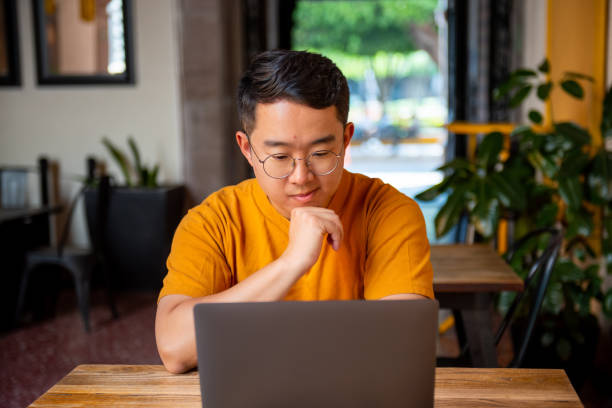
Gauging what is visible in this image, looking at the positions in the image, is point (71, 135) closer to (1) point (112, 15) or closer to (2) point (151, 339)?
(1) point (112, 15)

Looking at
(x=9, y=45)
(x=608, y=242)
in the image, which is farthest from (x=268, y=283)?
(x=9, y=45)

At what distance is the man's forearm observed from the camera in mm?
1184

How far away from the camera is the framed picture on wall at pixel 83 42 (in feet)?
15.0

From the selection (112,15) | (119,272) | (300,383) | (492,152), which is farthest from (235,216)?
(112,15)

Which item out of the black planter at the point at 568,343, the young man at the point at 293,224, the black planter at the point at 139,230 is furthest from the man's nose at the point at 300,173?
the black planter at the point at 139,230

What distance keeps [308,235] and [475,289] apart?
39.4 inches

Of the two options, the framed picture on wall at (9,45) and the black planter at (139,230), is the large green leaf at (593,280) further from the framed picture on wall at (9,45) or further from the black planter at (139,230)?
the framed picture on wall at (9,45)

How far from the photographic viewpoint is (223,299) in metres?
1.18

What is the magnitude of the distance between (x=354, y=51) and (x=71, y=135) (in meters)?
14.3

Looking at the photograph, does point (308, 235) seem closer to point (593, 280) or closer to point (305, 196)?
point (305, 196)

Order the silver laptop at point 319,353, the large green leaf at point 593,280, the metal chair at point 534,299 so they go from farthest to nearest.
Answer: the large green leaf at point 593,280, the metal chair at point 534,299, the silver laptop at point 319,353

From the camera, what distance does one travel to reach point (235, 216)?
1450mm

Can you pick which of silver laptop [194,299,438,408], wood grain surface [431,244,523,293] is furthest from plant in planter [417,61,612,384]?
silver laptop [194,299,438,408]

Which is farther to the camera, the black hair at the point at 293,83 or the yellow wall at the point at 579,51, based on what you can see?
the yellow wall at the point at 579,51
